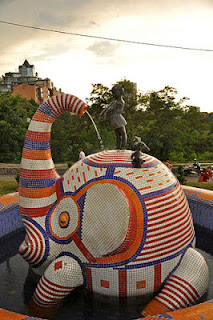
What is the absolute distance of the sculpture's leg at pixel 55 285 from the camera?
472cm

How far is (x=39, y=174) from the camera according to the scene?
16.8 feet

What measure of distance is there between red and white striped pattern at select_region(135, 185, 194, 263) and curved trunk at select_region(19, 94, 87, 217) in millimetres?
1805

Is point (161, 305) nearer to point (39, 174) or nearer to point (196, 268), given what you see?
point (196, 268)

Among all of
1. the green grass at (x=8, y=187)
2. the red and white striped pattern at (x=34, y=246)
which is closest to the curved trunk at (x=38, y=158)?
the red and white striped pattern at (x=34, y=246)

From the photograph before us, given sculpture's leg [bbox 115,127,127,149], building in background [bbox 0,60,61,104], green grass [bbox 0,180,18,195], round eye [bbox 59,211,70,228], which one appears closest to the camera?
A: round eye [bbox 59,211,70,228]

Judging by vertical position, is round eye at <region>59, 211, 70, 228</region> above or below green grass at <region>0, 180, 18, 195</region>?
above

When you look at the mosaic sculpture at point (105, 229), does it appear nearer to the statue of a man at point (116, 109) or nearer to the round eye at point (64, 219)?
the round eye at point (64, 219)

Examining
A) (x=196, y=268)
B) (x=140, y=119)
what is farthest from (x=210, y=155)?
(x=196, y=268)

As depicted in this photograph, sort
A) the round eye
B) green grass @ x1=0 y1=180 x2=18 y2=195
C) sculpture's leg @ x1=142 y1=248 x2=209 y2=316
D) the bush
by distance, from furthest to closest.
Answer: the bush, green grass @ x1=0 y1=180 x2=18 y2=195, the round eye, sculpture's leg @ x1=142 y1=248 x2=209 y2=316

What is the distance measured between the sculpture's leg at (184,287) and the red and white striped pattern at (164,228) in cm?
31

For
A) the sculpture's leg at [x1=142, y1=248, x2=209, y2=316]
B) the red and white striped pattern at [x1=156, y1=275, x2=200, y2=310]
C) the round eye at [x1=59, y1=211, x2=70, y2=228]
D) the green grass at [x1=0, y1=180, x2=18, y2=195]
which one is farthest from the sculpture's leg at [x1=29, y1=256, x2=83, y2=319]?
the green grass at [x1=0, y1=180, x2=18, y2=195]

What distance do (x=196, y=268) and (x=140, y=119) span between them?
55.2 ft

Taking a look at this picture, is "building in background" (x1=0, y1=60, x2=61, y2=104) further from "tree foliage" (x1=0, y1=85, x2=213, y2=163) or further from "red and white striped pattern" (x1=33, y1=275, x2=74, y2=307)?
"red and white striped pattern" (x1=33, y1=275, x2=74, y2=307)

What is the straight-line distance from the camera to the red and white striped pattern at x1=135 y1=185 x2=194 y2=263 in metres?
4.71
